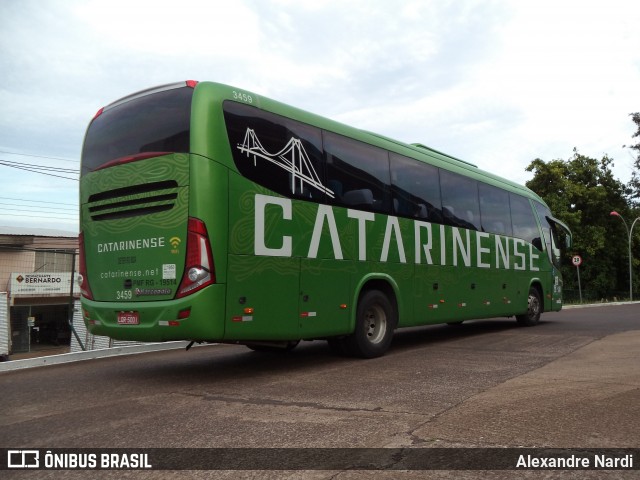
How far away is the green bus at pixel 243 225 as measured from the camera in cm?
606

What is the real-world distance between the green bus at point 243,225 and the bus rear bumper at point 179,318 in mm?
15

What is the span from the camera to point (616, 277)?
44.1 meters

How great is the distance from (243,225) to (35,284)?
19599mm

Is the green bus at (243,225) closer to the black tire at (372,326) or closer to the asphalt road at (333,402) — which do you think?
the black tire at (372,326)

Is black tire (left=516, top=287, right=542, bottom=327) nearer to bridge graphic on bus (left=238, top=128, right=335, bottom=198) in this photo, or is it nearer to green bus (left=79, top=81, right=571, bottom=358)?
green bus (left=79, top=81, right=571, bottom=358)

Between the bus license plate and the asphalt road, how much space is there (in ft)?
2.50

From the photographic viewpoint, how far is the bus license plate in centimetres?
630

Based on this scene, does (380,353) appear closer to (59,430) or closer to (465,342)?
(465,342)

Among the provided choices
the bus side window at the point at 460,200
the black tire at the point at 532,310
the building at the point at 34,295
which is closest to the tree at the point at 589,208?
the black tire at the point at 532,310

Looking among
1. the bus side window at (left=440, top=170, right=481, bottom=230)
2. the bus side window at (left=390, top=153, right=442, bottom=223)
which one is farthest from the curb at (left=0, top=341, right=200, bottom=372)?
the bus side window at (left=440, top=170, right=481, bottom=230)

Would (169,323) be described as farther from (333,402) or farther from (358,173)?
(358,173)

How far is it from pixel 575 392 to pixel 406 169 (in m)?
4.78

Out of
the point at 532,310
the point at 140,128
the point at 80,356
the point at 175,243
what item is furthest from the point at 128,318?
the point at 532,310

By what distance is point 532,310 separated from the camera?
13.8 m
